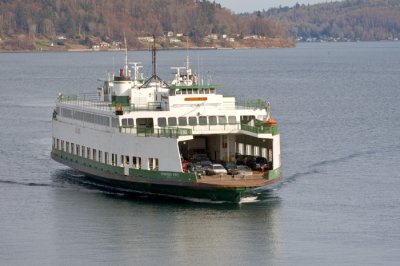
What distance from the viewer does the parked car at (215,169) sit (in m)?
54.9

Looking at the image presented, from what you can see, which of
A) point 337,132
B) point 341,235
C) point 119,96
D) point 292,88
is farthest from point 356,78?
point 341,235

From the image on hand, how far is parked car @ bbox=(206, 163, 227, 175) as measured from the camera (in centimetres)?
5494

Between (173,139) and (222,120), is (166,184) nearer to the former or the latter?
(173,139)

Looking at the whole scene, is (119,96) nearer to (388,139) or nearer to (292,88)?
(388,139)

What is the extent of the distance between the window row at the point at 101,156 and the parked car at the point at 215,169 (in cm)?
245

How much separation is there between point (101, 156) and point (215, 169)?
7.56m

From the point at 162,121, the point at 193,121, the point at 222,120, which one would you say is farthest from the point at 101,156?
the point at 222,120

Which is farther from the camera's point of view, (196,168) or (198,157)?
(198,157)

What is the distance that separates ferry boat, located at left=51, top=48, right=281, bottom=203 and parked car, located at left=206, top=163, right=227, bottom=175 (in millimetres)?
358

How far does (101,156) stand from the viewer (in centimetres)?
6028

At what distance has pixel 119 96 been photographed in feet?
203

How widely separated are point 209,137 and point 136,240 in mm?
13908

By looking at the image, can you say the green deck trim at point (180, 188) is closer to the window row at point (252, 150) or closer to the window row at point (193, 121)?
the window row at point (193, 121)

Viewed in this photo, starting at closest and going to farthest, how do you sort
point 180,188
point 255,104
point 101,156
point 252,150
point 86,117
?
point 180,188 → point 101,156 → point 252,150 → point 255,104 → point 86,117
